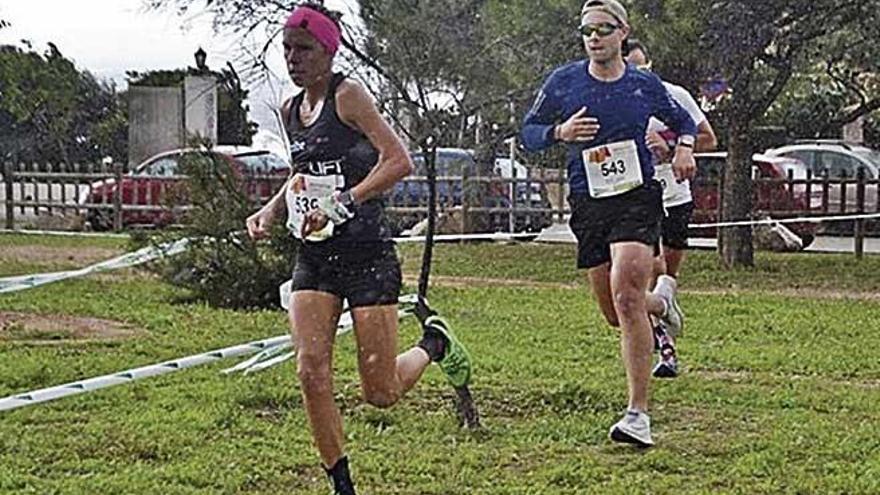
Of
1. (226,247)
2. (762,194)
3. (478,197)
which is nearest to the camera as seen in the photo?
(226,247)

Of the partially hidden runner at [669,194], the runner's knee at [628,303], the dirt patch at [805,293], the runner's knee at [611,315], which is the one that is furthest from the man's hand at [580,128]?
the dirt patch at [805,293]

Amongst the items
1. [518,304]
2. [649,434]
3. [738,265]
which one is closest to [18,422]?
[649,434]

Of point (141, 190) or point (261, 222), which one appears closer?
point (261, 222)

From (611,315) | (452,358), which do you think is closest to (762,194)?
(611,315)

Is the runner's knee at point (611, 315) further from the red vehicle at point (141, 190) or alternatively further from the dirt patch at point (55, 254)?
the red vehicle at point (141, 190)

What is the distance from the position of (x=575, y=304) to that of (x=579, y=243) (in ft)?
24.3

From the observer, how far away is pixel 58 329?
40.5ft

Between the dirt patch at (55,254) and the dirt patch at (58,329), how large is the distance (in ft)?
24.6

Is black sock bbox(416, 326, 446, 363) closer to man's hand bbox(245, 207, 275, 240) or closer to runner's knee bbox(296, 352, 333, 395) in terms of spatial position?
man's hand bbox(245, 207, 275, 240)

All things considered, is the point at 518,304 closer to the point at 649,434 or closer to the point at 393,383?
the point at 649,434

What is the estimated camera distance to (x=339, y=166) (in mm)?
5777

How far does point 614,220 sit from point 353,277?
182cm

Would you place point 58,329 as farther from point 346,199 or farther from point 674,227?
point 346,199

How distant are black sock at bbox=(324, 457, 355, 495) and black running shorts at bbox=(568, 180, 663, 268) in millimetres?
2011
